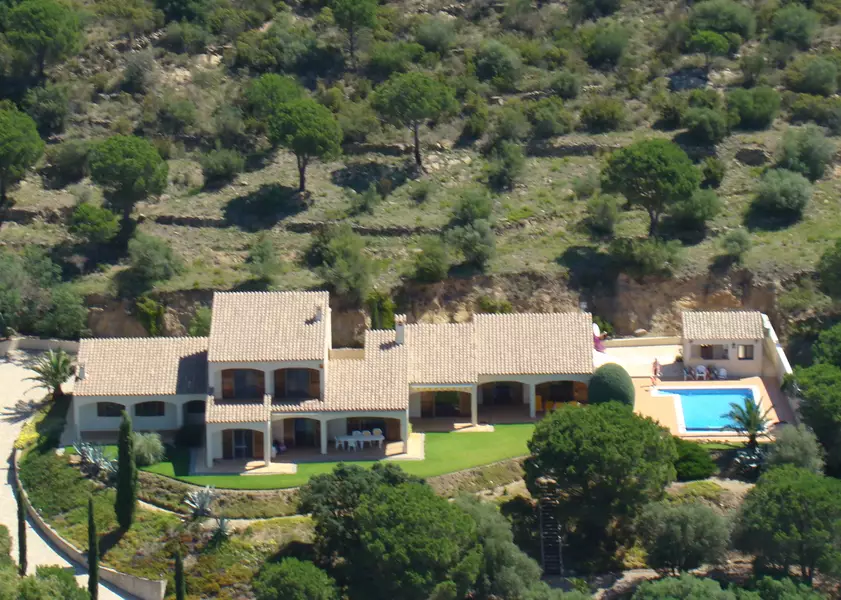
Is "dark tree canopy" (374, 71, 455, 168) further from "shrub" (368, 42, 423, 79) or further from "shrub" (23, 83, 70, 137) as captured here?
"shrub" (23, 83, 70, 137)

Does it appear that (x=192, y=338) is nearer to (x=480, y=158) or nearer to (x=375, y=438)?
(x=375, y=438)

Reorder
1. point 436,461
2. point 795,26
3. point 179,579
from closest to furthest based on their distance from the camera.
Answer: point 179,579 → point 436,461 → point 795,26

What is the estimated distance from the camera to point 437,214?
303ft

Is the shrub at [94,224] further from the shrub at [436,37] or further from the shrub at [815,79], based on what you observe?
the shrub at [815,79]

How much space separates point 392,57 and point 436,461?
33.0 meters

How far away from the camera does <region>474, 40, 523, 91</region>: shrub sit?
103 m

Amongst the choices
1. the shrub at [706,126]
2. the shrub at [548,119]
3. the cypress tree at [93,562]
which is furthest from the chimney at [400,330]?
the shrub at [706,126]

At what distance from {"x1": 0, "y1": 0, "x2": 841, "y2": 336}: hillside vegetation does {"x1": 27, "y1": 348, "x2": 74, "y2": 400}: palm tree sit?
13.8ft

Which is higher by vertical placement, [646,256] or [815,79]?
[815,79]

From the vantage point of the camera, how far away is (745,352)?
277 feet

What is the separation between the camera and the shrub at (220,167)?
95356mm

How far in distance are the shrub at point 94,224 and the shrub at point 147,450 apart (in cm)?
1520

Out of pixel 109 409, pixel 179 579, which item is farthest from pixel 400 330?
pixel 179 579

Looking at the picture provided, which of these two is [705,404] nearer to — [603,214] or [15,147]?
[603,214]
